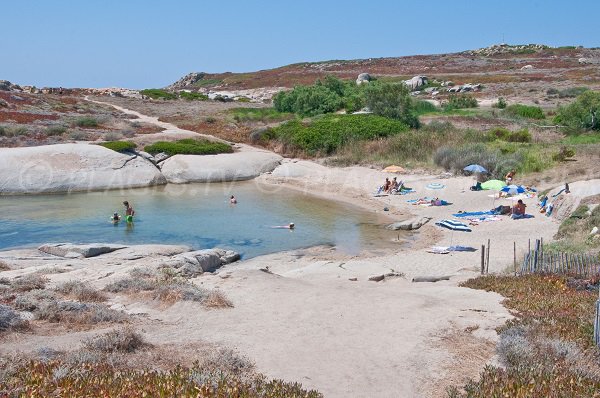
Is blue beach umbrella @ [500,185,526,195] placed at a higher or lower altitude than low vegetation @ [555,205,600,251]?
higher

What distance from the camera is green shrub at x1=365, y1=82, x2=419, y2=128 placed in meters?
47.4

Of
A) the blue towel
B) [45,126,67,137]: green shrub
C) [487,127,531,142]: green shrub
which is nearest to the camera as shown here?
the blue towel

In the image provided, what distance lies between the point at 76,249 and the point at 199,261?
170 inches

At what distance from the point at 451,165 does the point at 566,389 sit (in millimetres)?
28387

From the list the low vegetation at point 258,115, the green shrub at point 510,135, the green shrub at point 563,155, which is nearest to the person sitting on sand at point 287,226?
the green shrub at point 563,155

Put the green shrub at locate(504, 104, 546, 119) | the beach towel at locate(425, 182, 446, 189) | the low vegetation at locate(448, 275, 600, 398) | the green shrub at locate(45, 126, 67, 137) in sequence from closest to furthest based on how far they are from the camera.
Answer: the low vegetation at locate(448, 275, 600, 398) → the beach towel at locate(425, 182, 446, 189) → the green shrub at locate(45, 126, 67, 137) → the green shrub at locate(504, 104, 546, 119)

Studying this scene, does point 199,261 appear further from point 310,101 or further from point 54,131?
point 310,101

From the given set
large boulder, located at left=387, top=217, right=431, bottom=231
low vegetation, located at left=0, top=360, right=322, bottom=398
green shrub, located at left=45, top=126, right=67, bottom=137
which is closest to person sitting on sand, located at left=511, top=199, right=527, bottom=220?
large boulder, located at left=387, top=217, right=431, bottom=231

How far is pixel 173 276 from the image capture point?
620 inches

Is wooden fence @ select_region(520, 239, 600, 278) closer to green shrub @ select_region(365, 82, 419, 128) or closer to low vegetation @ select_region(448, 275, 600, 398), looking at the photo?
low vegetation @ select_region(448, 275, 600, 398)

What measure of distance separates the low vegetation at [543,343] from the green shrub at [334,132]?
28.0m

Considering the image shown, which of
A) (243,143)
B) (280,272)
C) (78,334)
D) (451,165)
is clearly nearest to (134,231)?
(280,272)

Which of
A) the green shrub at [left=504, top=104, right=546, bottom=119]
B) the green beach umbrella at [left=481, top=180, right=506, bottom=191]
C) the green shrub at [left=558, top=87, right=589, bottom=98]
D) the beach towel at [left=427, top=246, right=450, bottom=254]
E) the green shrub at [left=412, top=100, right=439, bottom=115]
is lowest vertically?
the beach towel at [left=427, top=246, right=450, bottom=254]

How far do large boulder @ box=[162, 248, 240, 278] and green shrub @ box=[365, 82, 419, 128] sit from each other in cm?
2964
